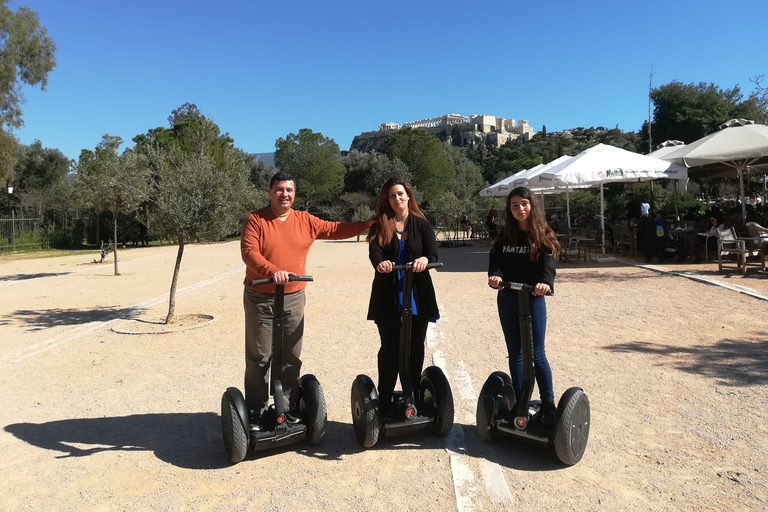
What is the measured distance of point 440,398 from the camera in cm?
376

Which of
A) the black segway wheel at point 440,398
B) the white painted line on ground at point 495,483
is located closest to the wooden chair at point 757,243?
the black segway wheel at point 440,398

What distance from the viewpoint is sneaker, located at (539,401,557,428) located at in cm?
350

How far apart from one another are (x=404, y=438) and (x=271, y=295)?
1404 millimetres

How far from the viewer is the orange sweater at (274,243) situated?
362cm

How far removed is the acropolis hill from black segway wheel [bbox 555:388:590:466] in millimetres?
149849

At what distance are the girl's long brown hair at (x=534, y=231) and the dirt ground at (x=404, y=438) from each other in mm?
1330

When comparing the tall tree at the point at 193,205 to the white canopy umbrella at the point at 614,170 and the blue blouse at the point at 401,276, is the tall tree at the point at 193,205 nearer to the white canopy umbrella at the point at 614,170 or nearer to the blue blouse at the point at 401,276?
the blue blouse at the point at 401,276

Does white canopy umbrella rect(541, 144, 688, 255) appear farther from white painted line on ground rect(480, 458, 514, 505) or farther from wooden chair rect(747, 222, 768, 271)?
white painted line on ground rect(480, 458, 514, 505)

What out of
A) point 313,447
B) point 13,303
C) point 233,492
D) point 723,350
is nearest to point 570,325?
point 723,350

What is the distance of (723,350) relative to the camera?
18.9 ft

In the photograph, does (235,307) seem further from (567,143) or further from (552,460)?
(567,143)

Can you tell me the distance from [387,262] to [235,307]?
22.7ft

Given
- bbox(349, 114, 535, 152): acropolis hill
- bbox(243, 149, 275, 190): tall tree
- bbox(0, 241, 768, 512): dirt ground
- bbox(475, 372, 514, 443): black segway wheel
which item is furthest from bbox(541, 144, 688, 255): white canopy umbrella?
bbox(349, 114, 535, 152): acropolis hill

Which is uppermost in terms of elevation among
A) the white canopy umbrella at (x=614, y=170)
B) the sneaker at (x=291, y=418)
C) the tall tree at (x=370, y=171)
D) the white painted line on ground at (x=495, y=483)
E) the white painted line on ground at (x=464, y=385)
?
the tall tree at (x=370, y=171)
